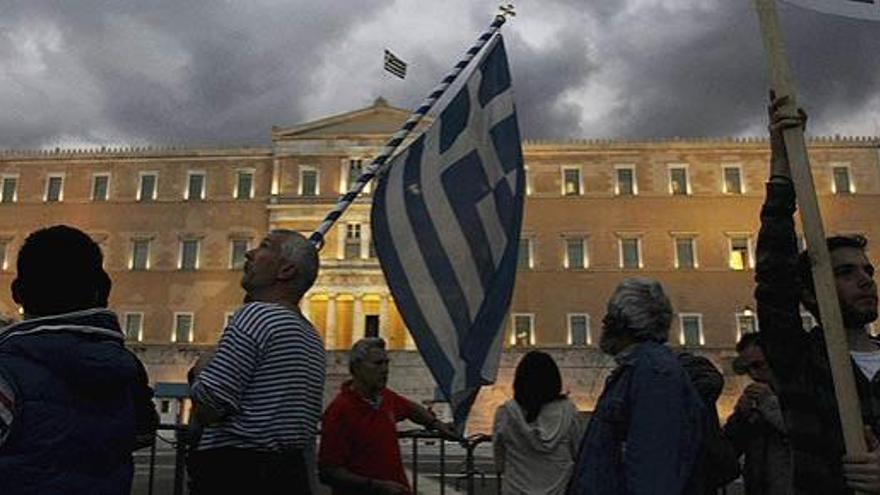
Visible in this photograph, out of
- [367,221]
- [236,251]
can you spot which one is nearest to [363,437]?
[367,221]

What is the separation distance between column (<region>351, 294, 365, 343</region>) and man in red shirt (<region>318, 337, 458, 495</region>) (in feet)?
118

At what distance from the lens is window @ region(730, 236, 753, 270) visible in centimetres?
3922

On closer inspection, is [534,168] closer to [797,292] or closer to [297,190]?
[297,190]

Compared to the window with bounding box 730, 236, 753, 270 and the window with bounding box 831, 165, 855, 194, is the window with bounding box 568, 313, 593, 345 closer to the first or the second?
the window with bounding box 730, 236, 753, 270

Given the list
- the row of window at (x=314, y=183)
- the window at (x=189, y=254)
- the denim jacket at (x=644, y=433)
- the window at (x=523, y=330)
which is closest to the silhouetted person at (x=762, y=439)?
the denim jacket at (x=644, y=433)

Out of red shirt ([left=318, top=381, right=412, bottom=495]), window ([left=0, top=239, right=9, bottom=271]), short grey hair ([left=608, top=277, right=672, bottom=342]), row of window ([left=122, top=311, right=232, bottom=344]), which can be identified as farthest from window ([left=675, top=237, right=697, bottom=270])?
short grey hair ([left=608, top=277, right=672, bottom=342])

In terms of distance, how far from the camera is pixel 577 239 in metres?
40.4

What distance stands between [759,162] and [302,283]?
41214mm

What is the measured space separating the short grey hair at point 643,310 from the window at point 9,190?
151ft

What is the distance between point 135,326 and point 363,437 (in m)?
39.2

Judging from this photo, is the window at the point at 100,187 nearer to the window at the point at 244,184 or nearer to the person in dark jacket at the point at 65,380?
the window at the point at 244,184

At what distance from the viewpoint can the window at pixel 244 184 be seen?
41.8 meters

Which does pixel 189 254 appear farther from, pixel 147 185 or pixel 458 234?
pixel 458 234

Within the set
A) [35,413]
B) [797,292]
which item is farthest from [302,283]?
[797,292]
